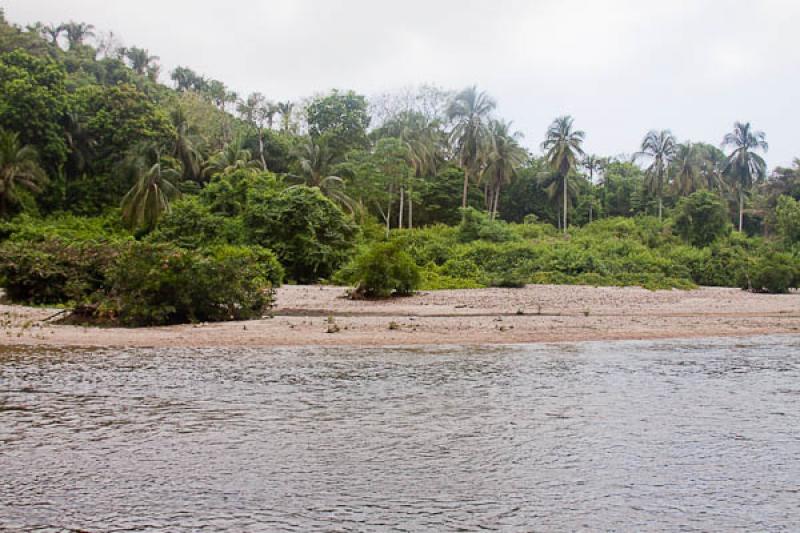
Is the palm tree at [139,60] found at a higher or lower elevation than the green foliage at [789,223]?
higher

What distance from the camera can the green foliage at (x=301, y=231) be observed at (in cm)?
3288

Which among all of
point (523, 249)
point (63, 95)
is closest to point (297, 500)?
point (523, 249)

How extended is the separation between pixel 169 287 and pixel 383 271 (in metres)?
8.96

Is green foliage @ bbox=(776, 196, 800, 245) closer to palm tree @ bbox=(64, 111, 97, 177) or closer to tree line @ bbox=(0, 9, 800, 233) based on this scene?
tree line @ bbox=(0, 9, 800, 233)

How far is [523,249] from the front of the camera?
124 feet

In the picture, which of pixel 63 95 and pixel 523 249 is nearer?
pixel 523 249

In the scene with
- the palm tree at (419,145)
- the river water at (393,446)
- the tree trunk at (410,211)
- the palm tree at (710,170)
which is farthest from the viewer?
the palm tree at (710,170)

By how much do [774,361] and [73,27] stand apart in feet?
266

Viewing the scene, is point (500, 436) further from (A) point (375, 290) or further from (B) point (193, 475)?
(A) point (375, 290)

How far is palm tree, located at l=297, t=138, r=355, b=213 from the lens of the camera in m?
45.1

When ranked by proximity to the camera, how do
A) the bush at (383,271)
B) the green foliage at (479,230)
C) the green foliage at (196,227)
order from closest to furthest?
the bush at (383,271), the green foliage at (196,227), the green foliage at (479,230)

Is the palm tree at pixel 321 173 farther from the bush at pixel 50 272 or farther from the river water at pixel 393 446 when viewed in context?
the river water at pixel 393 446

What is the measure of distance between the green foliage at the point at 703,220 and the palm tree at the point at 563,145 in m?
14.5

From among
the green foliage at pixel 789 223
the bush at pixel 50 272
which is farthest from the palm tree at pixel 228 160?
the green foliage at pixel 789 223
